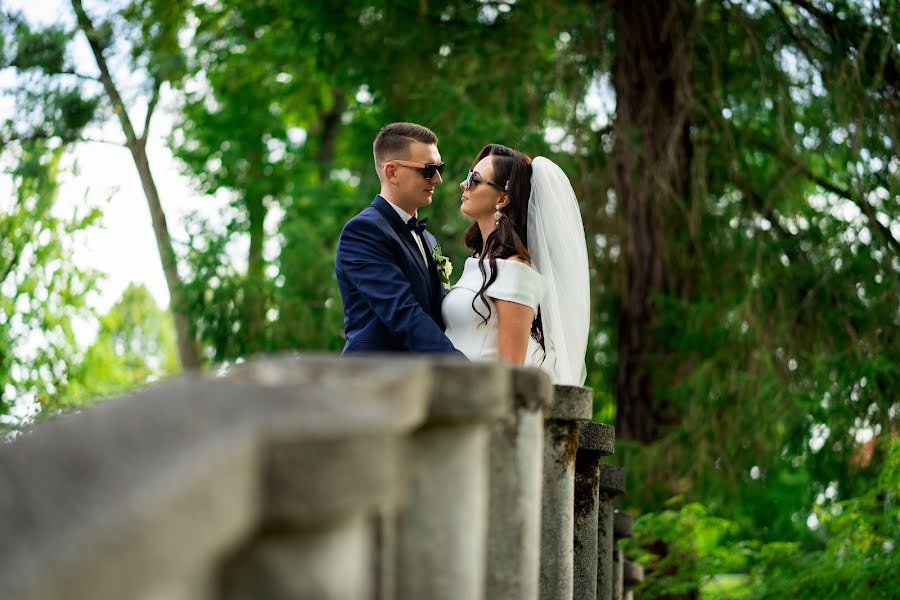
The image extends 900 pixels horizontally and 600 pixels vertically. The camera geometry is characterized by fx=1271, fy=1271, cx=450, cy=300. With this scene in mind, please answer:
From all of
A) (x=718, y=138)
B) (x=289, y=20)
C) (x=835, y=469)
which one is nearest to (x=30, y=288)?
(x=289, y=20)

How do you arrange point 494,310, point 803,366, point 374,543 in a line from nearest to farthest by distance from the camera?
1. point 374,543
2. point 494,310
3. point 803,366

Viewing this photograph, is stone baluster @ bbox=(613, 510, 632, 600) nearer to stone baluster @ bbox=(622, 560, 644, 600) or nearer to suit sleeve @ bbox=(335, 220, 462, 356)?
stone baluster @ bbox=(622, 560, 644, 600)

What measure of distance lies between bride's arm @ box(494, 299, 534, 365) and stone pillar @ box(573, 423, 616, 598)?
737 mm

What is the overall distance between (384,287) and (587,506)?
1.21m

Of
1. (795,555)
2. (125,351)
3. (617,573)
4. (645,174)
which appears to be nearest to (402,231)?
(617,573)

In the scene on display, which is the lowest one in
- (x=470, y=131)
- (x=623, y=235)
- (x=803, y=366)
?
(x=803, y=366)

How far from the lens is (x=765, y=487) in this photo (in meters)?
10.4

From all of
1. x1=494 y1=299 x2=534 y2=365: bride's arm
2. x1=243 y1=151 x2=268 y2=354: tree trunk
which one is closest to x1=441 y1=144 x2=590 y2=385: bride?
x1=494 y1=299 x2=534 y2=365: bride's arm

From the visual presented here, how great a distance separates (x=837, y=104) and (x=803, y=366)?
2.11m

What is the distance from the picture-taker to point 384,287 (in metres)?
4.87

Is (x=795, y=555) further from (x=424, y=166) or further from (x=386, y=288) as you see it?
(x=386, y=288)

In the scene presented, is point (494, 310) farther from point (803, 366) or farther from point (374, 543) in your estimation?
point (803, 366)

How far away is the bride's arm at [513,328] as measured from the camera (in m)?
4.89

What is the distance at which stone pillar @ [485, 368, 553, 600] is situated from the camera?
8.64 ft
